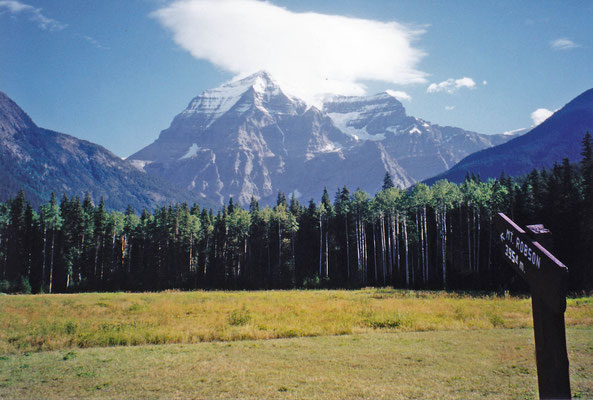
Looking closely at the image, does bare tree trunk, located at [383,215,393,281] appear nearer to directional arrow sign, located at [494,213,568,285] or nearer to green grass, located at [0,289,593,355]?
green grass, located at [0,289,593,355]

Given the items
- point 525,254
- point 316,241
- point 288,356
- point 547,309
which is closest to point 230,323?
point 288,356

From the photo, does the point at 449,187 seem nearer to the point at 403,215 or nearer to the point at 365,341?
the point at 403,215

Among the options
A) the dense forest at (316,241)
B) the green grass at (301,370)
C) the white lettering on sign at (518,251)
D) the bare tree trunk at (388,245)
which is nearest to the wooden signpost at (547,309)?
the white lettering on sign at (518,251)

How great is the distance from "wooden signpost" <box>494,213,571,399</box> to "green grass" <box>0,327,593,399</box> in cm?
657

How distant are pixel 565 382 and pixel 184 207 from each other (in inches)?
3528

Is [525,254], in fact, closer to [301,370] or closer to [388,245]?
[301,370]

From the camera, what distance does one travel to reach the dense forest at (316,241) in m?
51.2

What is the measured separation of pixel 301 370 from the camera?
12594 millimetres

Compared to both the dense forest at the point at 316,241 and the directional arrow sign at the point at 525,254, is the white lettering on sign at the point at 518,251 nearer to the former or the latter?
the directional arrow sign at the point at 525,254

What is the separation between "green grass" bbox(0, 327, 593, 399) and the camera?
10453 mm

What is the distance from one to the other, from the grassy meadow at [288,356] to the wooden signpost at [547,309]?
6.65 m

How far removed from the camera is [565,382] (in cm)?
388

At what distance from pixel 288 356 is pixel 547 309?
39.3ft

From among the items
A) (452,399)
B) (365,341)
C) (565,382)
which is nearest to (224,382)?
(452,399)
